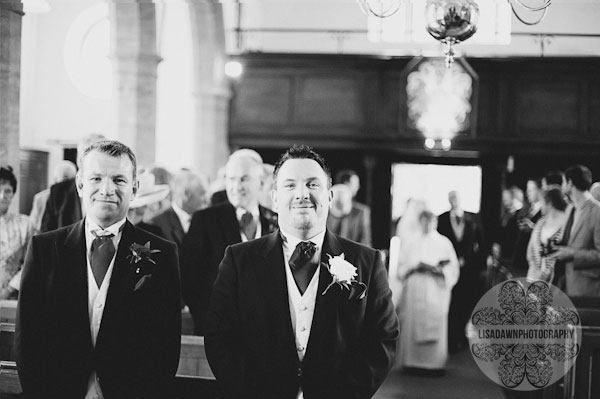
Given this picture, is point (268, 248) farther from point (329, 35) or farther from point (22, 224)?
point (329, 35)

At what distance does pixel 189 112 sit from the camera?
1739 centimetres

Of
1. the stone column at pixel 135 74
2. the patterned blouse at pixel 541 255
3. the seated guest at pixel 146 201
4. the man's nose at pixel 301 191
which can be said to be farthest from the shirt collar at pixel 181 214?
the stone column at pixel 135 74

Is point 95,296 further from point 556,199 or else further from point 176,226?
point 556,199

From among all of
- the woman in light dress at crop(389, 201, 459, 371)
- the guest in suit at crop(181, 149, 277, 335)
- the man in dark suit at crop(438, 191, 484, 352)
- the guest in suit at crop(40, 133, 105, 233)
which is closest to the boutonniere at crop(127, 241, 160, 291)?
the guest in suit at crop(181, 149, 277, 335)

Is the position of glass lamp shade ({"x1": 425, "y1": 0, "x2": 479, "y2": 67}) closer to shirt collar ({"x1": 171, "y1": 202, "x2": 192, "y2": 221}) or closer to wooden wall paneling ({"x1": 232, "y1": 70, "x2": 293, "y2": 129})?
shirt collar ({"x1": 171, "y1": 202, "x2": 192, "y2": 221})

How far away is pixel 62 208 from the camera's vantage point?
20.1 ft

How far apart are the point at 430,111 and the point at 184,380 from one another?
1127cm

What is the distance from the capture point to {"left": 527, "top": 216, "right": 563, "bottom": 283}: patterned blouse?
731cm

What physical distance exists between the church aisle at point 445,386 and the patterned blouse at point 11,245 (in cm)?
354

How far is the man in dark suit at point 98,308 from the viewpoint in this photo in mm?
3248

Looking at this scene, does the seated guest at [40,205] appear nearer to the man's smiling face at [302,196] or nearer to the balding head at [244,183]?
the balding head at [244,183]

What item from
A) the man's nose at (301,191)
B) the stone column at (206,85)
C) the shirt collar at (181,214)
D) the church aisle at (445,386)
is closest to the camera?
the man's nose at (301,191)

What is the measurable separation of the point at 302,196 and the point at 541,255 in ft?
16.0

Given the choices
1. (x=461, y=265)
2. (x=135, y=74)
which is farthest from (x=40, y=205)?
(x=461, y=265)
